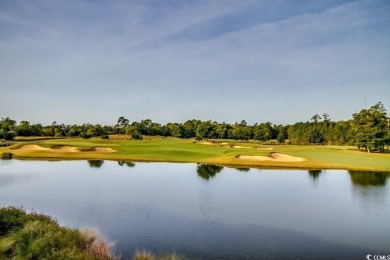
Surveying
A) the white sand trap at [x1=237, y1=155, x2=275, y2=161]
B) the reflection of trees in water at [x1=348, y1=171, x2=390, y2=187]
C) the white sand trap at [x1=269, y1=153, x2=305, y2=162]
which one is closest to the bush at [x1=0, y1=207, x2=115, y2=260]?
the reflection of trees in water at [x1=348, y1=171, x2=390, y2=187]

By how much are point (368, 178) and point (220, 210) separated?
24.2m

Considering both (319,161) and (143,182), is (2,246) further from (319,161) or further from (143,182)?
(319,161)

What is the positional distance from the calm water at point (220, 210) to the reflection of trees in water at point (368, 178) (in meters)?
0.12

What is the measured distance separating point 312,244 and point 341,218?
6085 millimetres

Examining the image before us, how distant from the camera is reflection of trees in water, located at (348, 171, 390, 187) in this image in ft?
112

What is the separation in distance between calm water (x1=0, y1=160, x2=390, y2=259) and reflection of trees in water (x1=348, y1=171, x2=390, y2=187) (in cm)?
12

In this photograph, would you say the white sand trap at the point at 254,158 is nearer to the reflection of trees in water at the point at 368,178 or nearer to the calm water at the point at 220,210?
the reflection of trees in water at the point at 368,178

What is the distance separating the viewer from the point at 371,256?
14.7 metres

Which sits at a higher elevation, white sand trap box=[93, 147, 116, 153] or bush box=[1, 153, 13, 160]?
white sand trap box=[93, 147, 116, 153]


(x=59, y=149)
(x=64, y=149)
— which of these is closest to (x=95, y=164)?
(x=64, y=149)

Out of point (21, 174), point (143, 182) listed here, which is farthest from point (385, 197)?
point (21, 174)

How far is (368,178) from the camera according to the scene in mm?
37750

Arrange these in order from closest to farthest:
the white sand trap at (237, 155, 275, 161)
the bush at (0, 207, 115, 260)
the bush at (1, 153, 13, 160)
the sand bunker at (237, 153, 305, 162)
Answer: the bush at (0, 207, 115, 260) → the sand bunker at (237, 153, 305, 162) → the white sand trap at (237, 155, 275, 161) → the bush at (1, 153, 13, 160)

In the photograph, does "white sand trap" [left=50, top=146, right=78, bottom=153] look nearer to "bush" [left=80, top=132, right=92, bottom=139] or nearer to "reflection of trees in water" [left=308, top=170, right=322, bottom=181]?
"reflection of trees in water" [left=308, top=170, right=322, bottom=181]
